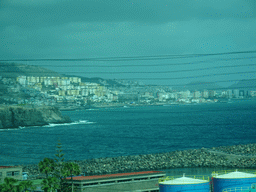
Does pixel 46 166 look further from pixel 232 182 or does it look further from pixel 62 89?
pixel 62 89

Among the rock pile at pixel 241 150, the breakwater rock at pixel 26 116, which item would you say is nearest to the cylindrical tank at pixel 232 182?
the rock pile at pixel 241 150

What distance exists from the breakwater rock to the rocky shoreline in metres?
66.9

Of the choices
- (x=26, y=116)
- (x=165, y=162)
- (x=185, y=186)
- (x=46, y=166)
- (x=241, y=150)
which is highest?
(x=185, y=186)

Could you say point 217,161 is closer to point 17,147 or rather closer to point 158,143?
point 158,143

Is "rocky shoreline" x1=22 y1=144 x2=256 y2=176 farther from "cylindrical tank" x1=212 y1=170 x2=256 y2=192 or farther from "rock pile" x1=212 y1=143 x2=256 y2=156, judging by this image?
"cylindrical tank" x1=212 y1=170 x2=256 y2=192

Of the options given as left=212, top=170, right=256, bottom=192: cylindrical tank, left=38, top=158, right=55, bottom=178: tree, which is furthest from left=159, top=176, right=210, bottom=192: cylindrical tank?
left=38, top=158, right=55, bottom=178: tree

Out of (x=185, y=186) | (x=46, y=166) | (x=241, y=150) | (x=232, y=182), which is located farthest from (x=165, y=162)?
(x=185, y=186)

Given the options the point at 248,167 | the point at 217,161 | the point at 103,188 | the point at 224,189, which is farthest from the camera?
the point at 217,161

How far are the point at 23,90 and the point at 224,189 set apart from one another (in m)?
66.6

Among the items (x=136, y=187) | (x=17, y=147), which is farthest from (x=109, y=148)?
(x=136, y=187)

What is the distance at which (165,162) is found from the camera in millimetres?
45500

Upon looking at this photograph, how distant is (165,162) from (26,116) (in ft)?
252

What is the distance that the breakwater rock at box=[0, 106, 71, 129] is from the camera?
110 metres

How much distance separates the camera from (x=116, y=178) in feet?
86.9
